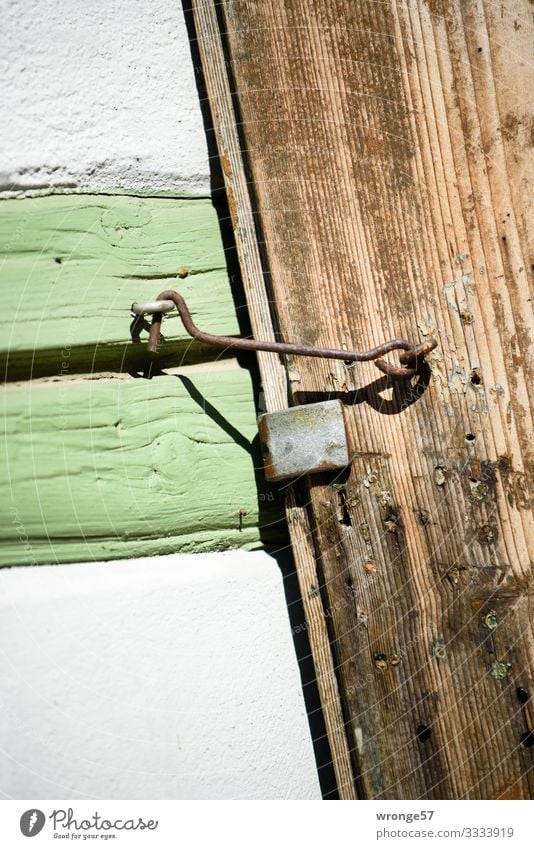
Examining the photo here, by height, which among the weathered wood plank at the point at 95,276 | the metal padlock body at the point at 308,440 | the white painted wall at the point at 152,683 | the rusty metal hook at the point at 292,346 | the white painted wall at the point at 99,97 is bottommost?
the white painted wall at the point at 152,683

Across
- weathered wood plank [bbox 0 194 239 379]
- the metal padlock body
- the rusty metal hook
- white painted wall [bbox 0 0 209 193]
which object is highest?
white painted wall [bbox 0 0 209 193]

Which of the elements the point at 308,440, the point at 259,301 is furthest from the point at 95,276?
the point at 308,440

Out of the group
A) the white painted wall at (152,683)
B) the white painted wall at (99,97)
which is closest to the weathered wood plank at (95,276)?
the white painted wall at (99,97)

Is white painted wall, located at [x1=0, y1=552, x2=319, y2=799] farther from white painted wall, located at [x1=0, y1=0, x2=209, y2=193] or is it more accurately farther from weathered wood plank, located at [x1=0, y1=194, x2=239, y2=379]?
white painted wall, located at [x1=0, y1=0, x2=209, y2=193]

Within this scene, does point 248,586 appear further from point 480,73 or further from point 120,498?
point 480,73

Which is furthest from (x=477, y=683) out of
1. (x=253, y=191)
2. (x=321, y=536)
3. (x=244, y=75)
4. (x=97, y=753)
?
(x=244, y=75)

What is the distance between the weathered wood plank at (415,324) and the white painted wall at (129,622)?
9cm

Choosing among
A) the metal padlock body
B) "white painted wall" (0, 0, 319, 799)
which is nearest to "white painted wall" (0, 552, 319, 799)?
"white painted wall" (0, 0, 319, 799)

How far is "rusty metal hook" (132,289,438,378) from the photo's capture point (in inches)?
25.8

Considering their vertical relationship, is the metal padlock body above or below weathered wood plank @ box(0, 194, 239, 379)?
below

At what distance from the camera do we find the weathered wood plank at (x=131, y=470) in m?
0.68

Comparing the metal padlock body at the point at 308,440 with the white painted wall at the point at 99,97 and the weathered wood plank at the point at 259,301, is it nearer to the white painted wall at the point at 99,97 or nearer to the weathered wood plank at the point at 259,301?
the weathered wood plank at the point at 259,301

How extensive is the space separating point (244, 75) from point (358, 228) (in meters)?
0.19

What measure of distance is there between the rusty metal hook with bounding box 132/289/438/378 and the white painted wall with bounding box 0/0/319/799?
14 centimetres
